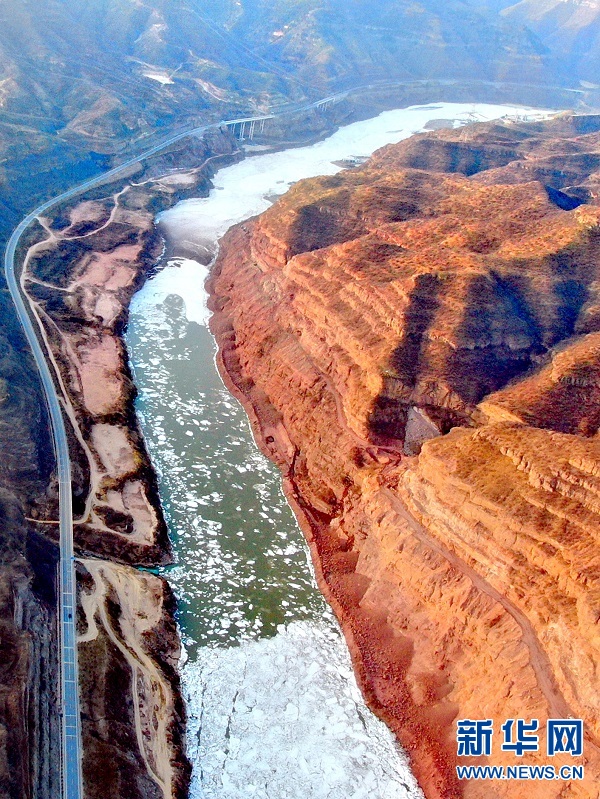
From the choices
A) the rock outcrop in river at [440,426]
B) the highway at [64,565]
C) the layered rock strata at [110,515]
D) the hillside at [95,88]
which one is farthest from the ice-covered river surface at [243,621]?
the hillside at [95,88]

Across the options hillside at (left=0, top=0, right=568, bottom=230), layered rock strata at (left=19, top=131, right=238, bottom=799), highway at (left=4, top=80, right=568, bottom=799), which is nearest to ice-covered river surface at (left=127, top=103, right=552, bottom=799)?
layered rock strata at (left=19, top=131, right=238, bottom=799)

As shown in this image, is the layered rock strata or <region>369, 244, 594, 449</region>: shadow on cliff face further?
<region>369, 244, 594, 449</region>: shadow on cliff face

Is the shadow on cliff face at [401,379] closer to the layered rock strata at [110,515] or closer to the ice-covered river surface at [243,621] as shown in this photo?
the ice-covered river surface at [243,621]

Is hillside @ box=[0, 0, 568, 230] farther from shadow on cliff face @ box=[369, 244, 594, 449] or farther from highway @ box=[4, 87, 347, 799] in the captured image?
shadow on cliff face @ box=[369, 244, 594, 449]

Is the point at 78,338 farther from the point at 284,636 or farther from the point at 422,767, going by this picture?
the point at 422,767

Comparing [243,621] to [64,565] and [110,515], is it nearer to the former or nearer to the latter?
[64,565]

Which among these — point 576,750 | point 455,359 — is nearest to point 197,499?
point 455,359

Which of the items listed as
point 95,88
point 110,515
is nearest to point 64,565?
point 110,515
